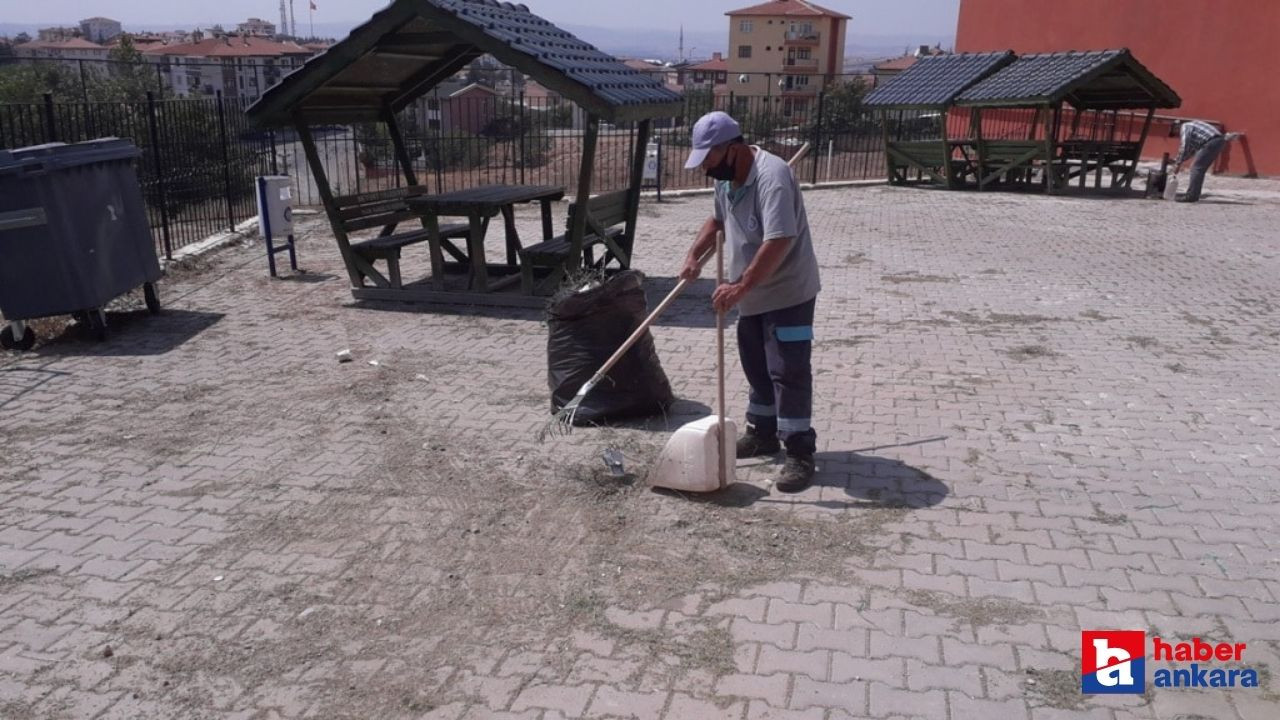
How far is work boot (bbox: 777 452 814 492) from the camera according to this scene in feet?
15.4

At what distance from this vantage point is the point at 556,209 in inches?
579

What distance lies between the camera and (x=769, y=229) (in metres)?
4.41

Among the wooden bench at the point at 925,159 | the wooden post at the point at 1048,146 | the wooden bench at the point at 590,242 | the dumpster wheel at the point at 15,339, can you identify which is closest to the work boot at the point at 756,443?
the wooden bench at the point at 590,242

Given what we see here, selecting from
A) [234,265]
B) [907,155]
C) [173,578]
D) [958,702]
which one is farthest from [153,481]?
[907,155]

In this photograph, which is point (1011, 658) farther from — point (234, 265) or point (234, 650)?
point (234, 265)

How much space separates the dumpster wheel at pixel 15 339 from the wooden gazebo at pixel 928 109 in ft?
47.3

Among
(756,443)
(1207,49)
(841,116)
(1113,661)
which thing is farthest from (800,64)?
(1113,661)

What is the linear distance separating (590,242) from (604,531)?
4.81m

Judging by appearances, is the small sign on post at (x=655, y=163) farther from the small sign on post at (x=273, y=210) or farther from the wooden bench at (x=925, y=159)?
the small sign on post at (x=273, y=210)

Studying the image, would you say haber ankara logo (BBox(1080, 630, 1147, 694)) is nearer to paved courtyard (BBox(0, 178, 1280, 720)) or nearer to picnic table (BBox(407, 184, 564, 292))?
paved courtyard (BBox(0, 178, 1280, 720))

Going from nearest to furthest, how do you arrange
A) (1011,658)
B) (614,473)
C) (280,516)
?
(1011,658) < (280,516) < (614,473)

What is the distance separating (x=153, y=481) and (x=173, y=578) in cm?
113

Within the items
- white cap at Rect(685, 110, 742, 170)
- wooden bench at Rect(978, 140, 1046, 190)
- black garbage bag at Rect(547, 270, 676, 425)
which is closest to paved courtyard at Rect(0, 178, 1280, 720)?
black garbage bag at Rect(547, 270, 676, 425)

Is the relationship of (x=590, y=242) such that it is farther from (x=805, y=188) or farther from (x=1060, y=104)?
(x=1060, y=104)
